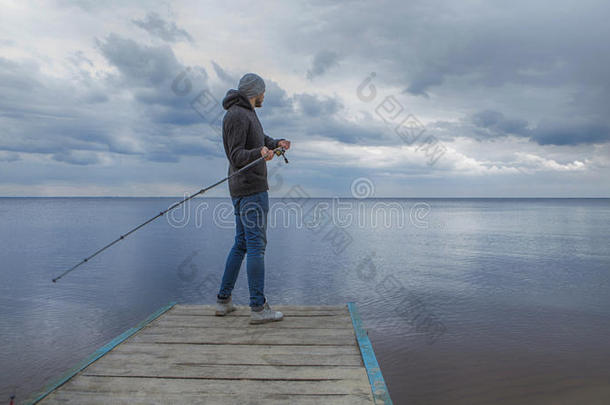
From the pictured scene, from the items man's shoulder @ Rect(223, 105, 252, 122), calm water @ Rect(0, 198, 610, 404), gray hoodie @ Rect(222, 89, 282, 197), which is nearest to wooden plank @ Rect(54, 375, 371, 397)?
gray hoodie @ Rect(222, 89, 282, 197)

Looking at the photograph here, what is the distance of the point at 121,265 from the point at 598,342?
17139 millimetres

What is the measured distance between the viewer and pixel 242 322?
4.37 m

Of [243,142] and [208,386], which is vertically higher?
[243,142]

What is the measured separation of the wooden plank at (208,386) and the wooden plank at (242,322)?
1286 mm

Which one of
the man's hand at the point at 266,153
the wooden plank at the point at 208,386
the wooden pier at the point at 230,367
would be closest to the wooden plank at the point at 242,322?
the wooden pier at the point at 230,367

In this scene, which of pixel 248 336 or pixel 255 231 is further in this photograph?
pixel 255 231

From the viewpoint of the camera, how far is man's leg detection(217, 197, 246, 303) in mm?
4289

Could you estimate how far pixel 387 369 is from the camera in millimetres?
6551

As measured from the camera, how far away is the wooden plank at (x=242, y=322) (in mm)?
4253

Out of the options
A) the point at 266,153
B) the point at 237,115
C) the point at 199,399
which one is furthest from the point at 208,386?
the point at 237,115

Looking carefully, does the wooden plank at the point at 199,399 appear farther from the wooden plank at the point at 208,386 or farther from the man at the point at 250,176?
the man at the point at 250,176

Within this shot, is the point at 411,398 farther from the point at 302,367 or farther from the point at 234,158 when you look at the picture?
the point at 234,158

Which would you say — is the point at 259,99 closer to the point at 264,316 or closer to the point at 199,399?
the point at 264,316

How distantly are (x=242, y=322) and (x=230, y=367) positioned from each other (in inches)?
47.5
